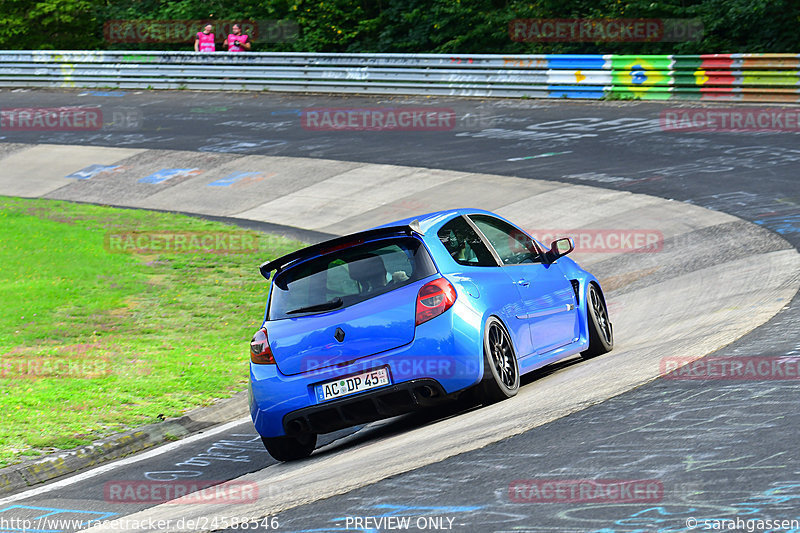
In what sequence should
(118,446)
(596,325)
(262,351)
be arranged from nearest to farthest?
(262,351) → (118,446) → (596,325)

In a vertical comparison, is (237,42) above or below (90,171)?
above

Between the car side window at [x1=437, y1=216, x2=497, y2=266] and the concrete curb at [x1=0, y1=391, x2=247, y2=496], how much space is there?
9.55ft

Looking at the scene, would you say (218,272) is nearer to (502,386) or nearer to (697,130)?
(502,386)

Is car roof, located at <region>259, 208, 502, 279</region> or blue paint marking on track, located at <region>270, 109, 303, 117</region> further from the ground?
blue paint marking on track, located at <region>270, 109, 303, 117</region>

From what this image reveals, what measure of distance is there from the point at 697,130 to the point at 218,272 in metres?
11.2

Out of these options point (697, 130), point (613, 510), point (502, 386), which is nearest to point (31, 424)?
point (502, 386)

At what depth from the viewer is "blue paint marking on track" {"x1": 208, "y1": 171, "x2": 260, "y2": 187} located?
2362cm

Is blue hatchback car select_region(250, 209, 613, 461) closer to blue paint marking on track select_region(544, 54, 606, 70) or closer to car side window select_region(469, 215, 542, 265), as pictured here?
car side window select_region(469, 215, 542, 265)

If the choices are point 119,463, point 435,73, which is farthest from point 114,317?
point 435,73

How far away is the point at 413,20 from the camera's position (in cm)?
3622

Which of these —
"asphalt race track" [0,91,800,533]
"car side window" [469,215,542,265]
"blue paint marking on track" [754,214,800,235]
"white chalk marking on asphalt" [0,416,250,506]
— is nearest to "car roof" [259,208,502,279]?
"car side window" [469,215,542,265]

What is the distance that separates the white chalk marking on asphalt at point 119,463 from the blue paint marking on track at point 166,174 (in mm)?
15600

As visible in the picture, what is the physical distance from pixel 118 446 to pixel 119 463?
43cm

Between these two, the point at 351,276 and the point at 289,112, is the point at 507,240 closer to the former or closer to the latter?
the point at 351,276
